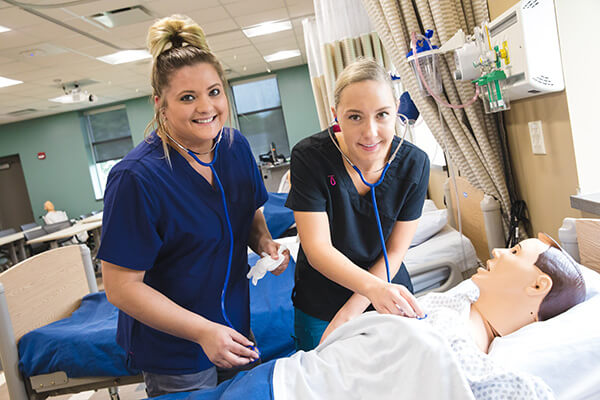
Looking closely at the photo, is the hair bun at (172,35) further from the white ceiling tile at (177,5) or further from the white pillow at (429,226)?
the white ceiling tile at (177,5)

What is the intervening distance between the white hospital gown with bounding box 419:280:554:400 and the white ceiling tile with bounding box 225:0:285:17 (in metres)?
4.57

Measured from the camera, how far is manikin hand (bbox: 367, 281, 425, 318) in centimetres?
104

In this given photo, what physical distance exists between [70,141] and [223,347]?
10.2 meters

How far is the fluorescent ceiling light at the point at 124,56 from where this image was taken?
6.17 metres

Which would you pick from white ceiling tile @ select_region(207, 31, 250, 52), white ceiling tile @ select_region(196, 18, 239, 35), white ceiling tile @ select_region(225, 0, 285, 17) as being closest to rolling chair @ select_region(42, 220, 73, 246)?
white ceiling tile @ select_region(207, 31, 250, 52)

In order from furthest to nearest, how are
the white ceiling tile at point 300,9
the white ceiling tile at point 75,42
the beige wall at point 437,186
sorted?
the white ceiling tile at point 300,9, the white ceiling tile at point 75,42, the beige wall at point 437,186

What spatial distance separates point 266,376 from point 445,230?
1803 mm

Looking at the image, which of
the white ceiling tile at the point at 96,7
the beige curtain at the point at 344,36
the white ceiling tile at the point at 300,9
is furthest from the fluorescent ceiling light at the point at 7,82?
the beige curtain at the point at 344,36

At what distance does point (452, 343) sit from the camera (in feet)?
3.47

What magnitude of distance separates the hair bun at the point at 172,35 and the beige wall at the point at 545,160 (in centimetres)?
99

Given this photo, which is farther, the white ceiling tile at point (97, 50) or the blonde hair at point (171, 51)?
the white ceiling tile at point (97, 50)

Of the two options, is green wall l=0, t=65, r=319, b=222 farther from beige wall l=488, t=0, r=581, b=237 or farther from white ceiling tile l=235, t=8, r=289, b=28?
beige wall l=488, t=0, r=581, b=237

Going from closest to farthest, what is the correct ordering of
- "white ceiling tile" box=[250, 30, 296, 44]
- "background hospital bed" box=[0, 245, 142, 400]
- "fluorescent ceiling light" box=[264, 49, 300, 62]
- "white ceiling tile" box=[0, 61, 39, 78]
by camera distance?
1. "background hospital bed" box=[0, 245, 142, 400]
2. "white ceiling tile" box=[0, 61, 39, 78]
3. "white ceiling tile" box=[250, 30, 296, 44]
4. "fluorescent ceiling light" box=[264, 49, 300, 62]

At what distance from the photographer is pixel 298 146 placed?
4.14ft
